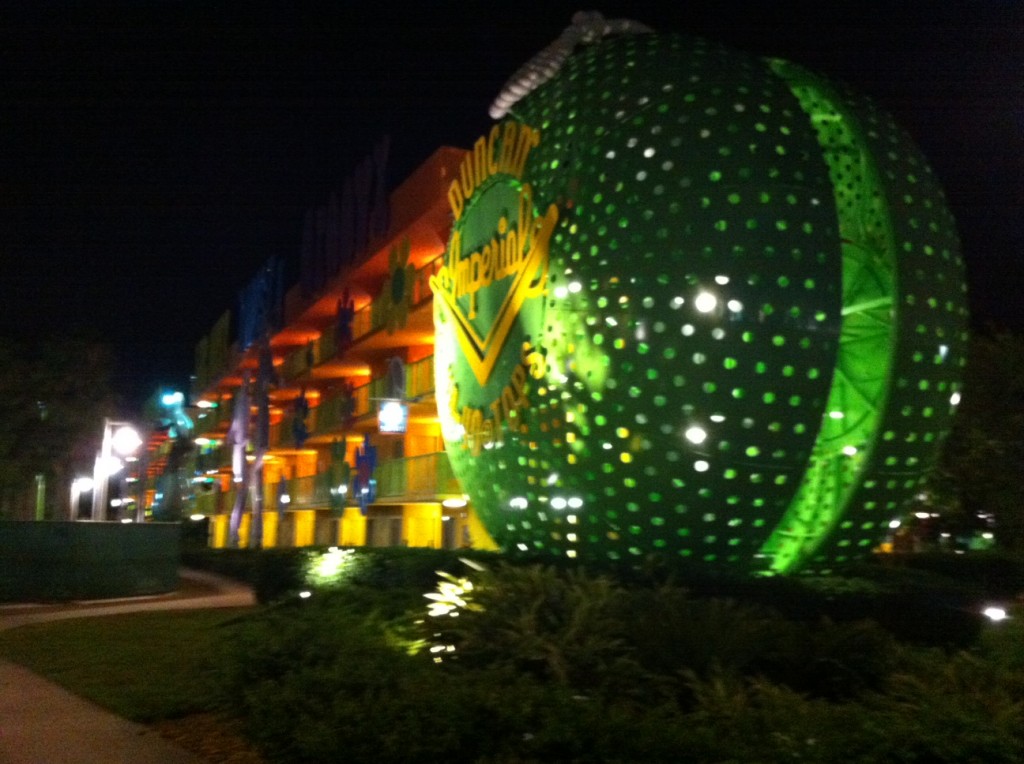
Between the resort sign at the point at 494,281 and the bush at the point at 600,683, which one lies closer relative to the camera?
the bush at the point at 600,683

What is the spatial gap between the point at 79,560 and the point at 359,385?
50.0ft

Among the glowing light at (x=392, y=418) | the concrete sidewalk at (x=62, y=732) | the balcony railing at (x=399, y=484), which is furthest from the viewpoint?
the glowing light at (x=392, y=418)

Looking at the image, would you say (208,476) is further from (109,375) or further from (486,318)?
(486,318)

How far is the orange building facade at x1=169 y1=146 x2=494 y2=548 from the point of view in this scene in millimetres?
27970

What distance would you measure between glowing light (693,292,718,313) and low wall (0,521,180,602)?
53.0 ft

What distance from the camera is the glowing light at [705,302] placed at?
10.4m

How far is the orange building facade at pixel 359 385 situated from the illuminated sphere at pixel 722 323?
19.1 feet

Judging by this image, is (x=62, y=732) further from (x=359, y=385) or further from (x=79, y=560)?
(x=359, y=385)

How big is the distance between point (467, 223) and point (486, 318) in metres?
1.51

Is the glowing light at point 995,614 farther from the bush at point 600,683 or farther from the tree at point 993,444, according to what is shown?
the tree at point 993,444

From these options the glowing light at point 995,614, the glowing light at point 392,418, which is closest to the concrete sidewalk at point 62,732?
the glowing light at point 995,614

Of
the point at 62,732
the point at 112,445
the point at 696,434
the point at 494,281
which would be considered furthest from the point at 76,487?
the point at 696,434

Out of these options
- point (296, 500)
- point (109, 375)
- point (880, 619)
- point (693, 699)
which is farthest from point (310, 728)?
point (296, 500)

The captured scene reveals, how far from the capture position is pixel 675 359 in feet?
34.0
